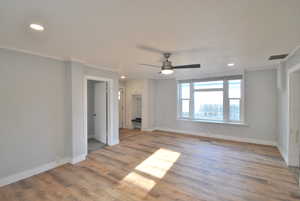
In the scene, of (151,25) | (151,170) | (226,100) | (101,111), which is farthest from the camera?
(226,100)

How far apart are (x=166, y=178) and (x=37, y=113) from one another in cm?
294

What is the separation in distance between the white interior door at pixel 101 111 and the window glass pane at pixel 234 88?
4.41 m

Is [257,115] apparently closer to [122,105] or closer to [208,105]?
[208,105]

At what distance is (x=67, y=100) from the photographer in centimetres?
364

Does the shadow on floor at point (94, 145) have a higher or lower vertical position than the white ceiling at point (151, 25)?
lower

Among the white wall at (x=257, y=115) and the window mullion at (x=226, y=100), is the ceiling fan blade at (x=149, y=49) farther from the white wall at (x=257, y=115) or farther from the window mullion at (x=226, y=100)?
the white wall at (x=257, y=115)

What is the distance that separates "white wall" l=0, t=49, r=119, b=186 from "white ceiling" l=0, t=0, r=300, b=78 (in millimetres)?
474

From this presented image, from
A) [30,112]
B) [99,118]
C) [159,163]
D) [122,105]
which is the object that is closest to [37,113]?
[30,112]

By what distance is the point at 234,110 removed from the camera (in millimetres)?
5492

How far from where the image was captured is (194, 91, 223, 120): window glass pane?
5.77m

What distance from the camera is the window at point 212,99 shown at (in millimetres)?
5445

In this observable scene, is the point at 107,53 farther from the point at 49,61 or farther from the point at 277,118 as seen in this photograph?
the point at 277,118

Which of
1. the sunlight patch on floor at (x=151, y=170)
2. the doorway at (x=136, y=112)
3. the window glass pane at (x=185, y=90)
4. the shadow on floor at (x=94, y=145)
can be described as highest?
the window glass pane at (x=185, y=90)

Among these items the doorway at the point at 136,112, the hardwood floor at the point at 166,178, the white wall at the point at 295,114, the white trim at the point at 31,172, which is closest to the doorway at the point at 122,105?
the doorway at the point at 136,112
